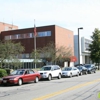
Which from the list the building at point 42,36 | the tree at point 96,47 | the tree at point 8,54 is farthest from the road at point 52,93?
the building at point 42,36

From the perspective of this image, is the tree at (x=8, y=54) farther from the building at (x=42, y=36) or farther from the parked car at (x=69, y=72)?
the building at (x=42, y=36)

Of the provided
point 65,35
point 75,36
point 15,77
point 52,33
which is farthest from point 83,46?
point 15,77

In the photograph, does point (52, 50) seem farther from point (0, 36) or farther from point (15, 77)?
point (0, 36)

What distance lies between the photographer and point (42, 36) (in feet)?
229

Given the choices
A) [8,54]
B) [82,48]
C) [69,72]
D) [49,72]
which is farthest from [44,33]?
[49,72]

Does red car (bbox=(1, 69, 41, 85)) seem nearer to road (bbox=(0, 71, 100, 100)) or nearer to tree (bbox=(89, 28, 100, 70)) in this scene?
road (bbox=(0, 71, 100, 100))

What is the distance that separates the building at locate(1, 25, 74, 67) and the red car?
44.6 m

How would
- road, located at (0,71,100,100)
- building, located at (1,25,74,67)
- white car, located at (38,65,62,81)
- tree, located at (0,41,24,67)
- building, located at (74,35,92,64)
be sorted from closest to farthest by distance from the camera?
road, located at (0,71,100,100) < white car, located at (38,65,62,81) < tree, located at (0,41,24,67) < building, located at (1,25,74,67) < building, located at (74,35,92,64)

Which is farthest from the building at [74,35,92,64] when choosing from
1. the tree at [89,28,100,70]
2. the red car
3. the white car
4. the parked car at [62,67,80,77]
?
the red car

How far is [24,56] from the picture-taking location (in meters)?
71.6

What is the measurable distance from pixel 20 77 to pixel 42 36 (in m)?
50.3

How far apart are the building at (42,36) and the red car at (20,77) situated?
44.6 meters

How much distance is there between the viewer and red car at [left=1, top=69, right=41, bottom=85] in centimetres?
1944

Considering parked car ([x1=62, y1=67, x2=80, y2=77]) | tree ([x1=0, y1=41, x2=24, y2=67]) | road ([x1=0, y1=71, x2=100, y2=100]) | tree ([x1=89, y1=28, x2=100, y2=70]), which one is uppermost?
tree ([x1=89, y1=28, x2=100, y2=70])
